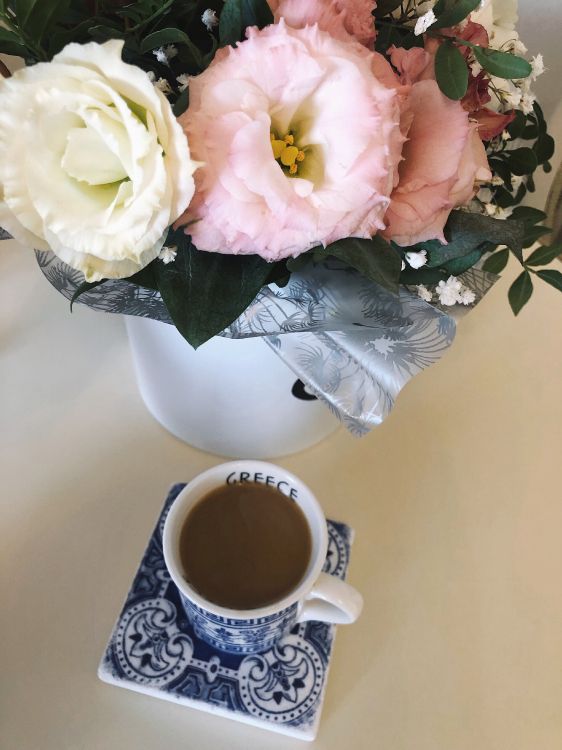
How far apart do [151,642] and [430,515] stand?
0.80 feet

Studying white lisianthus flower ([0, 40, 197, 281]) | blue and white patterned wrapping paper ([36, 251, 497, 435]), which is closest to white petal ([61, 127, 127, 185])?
white lisianthus flower ([0, 40, 197, 281])

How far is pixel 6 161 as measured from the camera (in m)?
0.28

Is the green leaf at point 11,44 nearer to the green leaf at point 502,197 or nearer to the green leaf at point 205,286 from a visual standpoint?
the green leaf at point 205,286

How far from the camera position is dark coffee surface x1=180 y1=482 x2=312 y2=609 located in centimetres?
44

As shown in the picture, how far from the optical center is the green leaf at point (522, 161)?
0.42m

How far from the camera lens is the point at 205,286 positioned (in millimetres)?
329

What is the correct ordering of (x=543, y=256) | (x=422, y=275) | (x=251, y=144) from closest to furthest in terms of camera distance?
(x=251, y=144)
(x=422, y=275)
(x=543, y=256)

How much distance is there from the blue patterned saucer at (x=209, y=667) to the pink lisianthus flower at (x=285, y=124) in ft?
0.95

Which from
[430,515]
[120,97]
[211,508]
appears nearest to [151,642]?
[211,508]

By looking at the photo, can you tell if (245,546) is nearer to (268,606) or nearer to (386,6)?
(268,606)

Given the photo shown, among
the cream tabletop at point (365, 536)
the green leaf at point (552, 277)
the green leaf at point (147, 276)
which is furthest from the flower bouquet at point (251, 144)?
the cream tabletop at point (365, 536)

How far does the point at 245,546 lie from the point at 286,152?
27 cm

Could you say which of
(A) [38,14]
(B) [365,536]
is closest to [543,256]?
(B) [365,536]

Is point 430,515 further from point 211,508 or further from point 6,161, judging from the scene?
point 6,161
